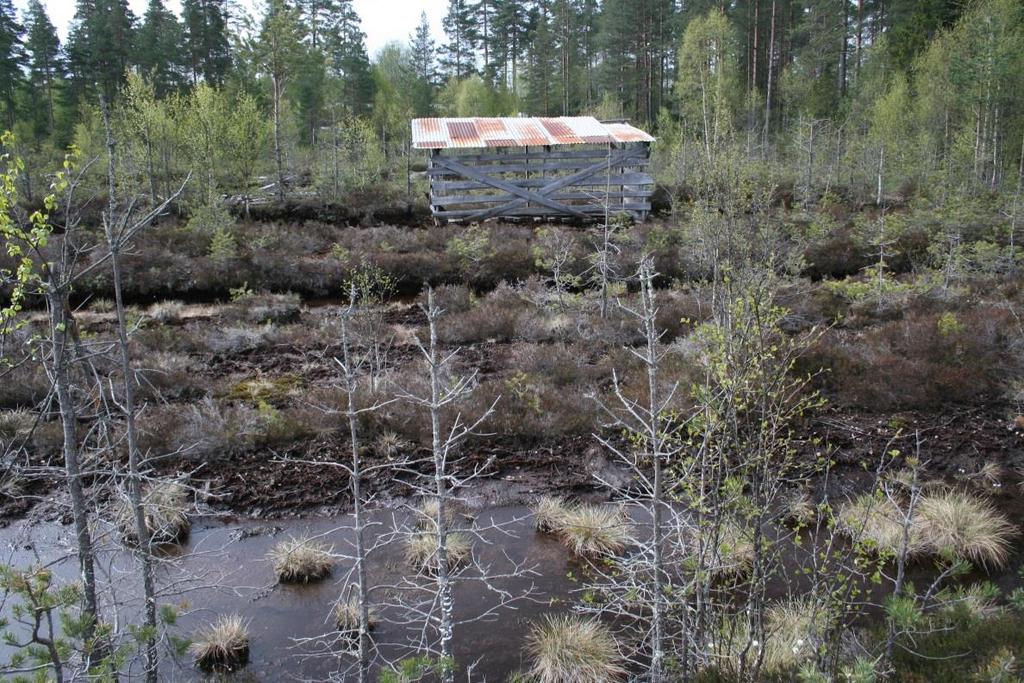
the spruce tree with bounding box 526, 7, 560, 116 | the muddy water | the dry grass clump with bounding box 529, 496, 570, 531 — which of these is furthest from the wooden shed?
the spruce tree with bounding box 526, 7, 560, 116

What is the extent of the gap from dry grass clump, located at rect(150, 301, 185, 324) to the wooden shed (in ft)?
30.3

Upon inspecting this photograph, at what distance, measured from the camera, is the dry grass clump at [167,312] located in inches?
577

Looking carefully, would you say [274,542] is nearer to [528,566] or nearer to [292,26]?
[528,566]

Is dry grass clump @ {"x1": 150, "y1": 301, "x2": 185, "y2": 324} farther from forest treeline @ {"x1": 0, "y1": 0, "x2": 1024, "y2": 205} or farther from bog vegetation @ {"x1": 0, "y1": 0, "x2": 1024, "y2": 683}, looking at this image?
forest treeline @ {"x1": 0, "y1": 0, "x2": 1024, "y2": 205}

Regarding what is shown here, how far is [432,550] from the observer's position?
6.79 meters

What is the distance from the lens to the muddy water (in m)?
5.48

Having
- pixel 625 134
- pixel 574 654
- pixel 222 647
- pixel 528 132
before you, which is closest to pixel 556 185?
pixel 528 132

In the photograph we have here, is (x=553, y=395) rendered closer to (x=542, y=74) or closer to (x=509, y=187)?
(x=509, y=187)

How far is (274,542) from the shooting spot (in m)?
7.26

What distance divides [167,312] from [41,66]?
125ft

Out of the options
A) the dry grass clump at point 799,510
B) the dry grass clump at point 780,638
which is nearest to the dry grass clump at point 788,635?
the dry grass clump at point 780,638

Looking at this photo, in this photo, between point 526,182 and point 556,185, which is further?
point 526,182

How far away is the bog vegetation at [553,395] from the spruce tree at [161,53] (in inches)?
407

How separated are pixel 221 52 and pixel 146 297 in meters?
31.3
